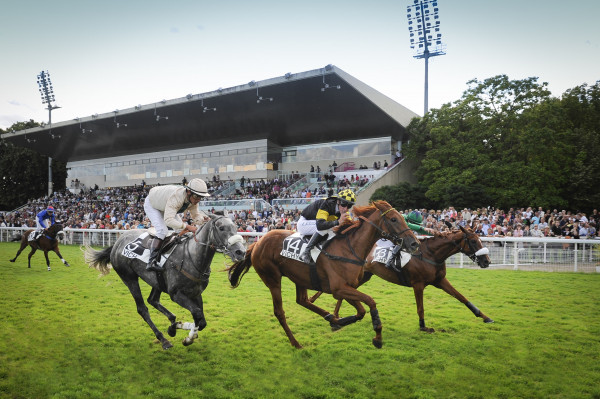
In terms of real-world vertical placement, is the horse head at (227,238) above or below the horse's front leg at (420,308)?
above

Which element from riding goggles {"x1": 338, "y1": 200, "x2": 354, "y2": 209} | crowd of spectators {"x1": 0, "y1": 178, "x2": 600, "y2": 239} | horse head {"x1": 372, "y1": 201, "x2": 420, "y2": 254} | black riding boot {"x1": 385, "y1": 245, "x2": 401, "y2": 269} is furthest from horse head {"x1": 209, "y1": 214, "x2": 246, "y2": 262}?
crowd of spectators {"x1": 0, "y1": 178, "x2": 600, "y2": 239}

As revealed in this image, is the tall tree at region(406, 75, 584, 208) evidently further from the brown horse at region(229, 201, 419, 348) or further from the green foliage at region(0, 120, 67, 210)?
the green foliage at region(0, 120, 67, 210)

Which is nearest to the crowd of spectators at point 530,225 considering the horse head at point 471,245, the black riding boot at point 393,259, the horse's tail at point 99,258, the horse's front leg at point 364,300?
the horse head at point 471,245

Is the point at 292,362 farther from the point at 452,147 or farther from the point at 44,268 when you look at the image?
the point at 452,147

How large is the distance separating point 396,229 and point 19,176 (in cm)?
5444

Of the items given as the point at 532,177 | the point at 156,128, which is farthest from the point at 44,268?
the point at 156,128

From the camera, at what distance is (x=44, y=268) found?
12.2m

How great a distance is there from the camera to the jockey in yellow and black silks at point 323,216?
198 inches

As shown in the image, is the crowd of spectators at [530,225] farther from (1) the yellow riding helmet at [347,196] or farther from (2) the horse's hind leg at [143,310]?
(2) the horse's hind leg at [143,310]

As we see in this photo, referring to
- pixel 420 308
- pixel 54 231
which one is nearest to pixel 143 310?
pixel 420 308

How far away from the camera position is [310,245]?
516cm

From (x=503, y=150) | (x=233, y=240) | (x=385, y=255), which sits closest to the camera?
(x=233, y=240)

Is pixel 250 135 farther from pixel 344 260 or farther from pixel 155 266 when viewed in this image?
pixel 344 260

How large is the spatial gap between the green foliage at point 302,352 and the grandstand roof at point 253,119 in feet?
61.9
